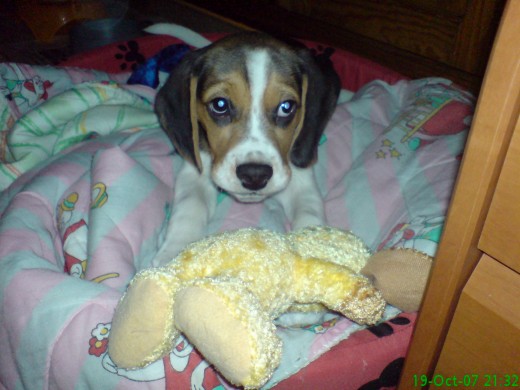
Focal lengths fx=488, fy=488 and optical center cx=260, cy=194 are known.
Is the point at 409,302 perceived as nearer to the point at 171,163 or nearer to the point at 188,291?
the point at 188,291

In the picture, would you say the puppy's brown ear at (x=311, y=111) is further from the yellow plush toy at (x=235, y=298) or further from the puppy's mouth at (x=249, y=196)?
the yellow plush toy at (x=235, y=298)

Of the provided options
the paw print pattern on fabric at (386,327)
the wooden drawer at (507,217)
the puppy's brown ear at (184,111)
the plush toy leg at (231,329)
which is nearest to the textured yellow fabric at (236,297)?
the plush toy leg at (231,329)

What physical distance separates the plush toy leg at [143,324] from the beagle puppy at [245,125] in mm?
599

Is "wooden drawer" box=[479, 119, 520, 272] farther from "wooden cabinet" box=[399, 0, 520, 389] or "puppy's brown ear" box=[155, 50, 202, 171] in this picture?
"puppy's brown ear" box=[155, 50, 202, 171]

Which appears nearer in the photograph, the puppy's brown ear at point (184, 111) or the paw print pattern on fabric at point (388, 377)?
the paw print pattern on fabric at point (388, 377)

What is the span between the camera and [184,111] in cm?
195

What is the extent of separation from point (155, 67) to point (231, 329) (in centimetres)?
215

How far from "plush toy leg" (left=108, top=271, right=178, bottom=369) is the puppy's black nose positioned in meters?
0.76

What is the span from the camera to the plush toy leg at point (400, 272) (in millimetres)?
1225

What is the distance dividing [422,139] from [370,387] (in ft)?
4.21

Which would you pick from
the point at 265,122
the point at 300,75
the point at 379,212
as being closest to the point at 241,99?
the point at 265,122

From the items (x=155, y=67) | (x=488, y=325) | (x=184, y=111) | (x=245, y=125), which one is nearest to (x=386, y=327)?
(x=488, y=325)

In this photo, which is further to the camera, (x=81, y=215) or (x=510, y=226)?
(x=81, y=215)

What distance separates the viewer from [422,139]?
7.39 feet
